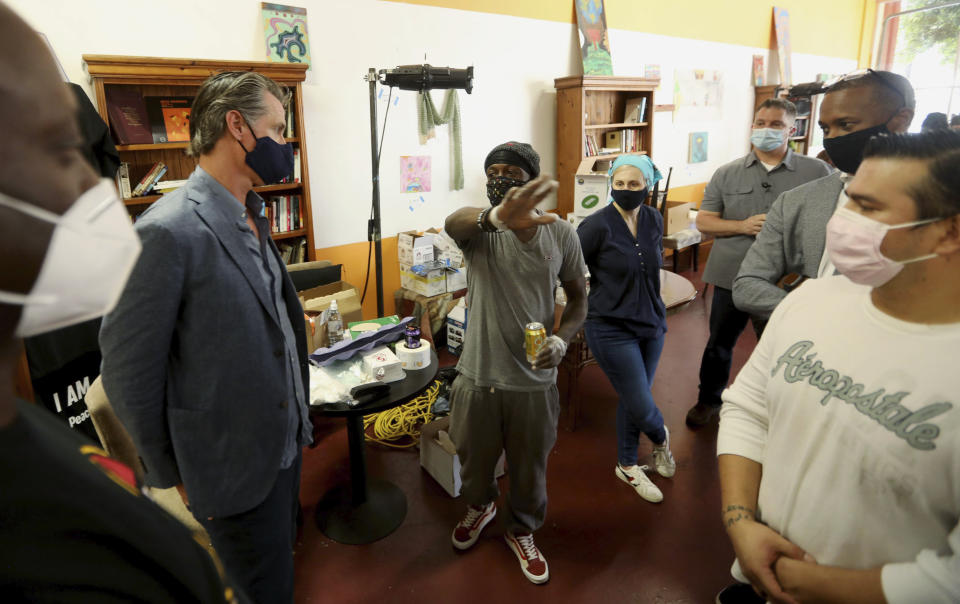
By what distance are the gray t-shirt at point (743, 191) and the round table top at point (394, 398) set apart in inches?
68.2

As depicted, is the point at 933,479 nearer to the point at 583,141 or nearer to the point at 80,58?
the point at 80,58

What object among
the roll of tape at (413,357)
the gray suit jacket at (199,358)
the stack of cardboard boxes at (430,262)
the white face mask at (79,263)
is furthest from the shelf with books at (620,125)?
the white face mask at (79,263)

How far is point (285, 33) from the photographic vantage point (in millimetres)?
3562

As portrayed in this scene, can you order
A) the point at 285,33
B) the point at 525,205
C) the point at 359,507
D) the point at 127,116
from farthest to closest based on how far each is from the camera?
the point at 285,33 < the point at 127,116 < the point at 359,507 < the point at 525,205

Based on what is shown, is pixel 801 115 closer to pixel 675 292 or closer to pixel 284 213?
pixel 675 292

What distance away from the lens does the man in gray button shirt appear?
8.87ft

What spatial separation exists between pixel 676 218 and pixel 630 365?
4268 millimetres

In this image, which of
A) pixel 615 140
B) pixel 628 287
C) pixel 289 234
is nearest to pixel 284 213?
pixel 289 234

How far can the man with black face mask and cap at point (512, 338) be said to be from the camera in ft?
5.77

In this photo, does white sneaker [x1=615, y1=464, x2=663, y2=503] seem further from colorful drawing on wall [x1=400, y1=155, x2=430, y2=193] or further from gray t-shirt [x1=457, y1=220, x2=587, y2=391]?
colorful drawing on wall [x1=400, y1=155, x2=430, y2=193]

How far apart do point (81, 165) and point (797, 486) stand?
1260 mm

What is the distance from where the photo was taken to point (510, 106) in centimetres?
488

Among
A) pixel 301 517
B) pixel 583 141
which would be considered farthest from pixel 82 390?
pixel 583 141

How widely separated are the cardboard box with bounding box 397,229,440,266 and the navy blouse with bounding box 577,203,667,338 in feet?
6.50
